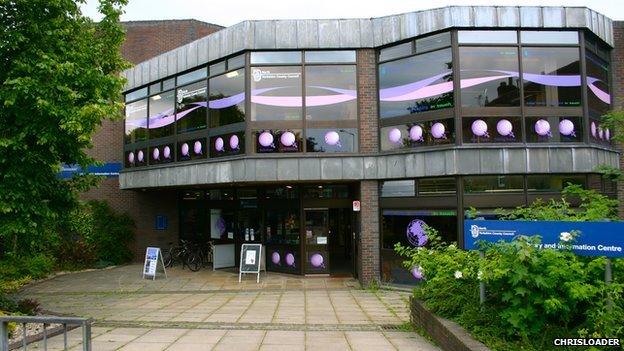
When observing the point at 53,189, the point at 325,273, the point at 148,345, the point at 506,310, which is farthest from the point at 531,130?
the point at 53,189

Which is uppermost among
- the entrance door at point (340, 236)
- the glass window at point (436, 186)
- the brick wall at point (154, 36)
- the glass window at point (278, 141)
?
the brick wall at point (154, 36)

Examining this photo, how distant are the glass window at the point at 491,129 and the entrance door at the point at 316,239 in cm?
488

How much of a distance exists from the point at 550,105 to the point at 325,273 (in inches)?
298

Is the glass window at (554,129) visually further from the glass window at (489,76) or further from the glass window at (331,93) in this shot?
the glass window at (331,93)

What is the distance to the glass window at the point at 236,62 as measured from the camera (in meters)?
14.4

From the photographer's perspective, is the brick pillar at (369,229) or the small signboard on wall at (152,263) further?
the small signboard on wall at (152,263)

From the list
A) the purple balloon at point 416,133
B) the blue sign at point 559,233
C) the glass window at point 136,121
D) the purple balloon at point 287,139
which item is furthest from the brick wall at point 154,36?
the blue sign at point 559,233

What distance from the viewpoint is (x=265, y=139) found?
554 inches

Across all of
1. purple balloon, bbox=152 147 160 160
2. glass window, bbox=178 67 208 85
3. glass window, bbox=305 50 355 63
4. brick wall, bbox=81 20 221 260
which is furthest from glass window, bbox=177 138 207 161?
brick wall, bbox=81 20 221 260

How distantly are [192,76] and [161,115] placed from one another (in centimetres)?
204

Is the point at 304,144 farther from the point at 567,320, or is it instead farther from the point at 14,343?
the point at 567,320

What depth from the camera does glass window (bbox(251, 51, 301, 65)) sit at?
14.2 metres

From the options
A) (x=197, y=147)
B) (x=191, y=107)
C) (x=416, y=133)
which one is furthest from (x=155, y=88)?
(x=416, y=133)

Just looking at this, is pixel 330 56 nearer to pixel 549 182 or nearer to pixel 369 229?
pixel 369 229
